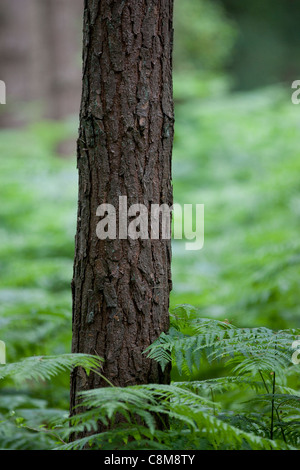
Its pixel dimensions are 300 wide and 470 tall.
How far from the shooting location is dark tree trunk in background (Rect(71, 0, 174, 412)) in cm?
164

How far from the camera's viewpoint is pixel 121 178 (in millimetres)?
1652

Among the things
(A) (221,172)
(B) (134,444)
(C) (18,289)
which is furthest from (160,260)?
(A) (221,172)

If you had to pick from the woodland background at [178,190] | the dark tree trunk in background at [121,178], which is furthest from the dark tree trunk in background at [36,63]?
the dark tree trunk in background at [121,178]

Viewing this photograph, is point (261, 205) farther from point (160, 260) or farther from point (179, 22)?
point (179, 22)

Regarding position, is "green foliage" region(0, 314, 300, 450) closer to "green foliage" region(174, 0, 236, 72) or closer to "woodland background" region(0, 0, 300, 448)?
"woodland background" region(0, 0, 300, 448)

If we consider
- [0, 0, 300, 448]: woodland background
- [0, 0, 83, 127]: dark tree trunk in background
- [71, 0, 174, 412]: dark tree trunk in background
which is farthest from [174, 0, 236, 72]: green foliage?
[71, 0, 174, 412]: dark tree trunk in background

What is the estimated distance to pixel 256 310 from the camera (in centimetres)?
350

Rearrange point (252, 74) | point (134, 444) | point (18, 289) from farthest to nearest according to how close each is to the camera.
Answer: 1. point (252, 74)
2. point (18, 289)
3. point (134, 444)

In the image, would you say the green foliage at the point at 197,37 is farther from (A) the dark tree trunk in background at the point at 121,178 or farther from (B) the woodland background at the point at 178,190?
(A) the dark tree trunk in background at the point at 121,178

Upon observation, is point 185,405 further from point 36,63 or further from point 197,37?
point 197,37

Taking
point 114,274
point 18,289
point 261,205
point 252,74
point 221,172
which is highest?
point 252,74

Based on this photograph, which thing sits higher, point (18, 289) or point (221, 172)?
point (221, 172)

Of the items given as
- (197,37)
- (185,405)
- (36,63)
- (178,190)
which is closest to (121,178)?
(185,405)

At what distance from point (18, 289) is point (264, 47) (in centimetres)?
1548
